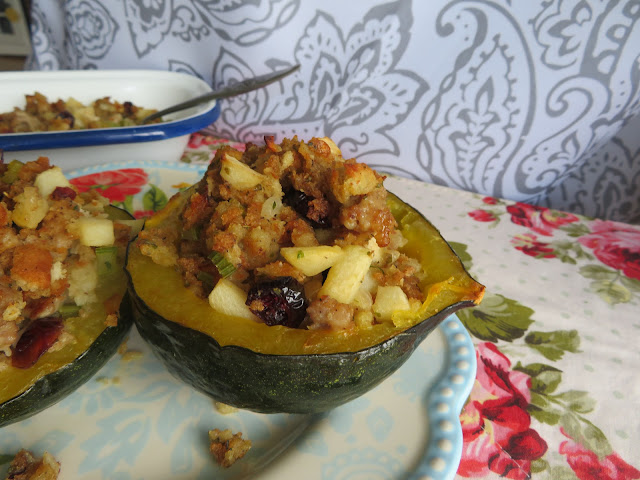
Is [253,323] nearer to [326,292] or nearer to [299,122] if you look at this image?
[326,292]

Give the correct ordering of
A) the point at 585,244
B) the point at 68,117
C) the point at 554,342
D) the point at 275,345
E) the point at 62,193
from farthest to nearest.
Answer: the point at 68,117 < the point at 585,244 < the point at 554,342 < the point at 62,193 < the point at 275,345

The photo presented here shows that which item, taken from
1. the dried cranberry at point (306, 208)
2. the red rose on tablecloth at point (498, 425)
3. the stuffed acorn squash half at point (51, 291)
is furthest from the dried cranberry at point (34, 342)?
the red rose on tablecloth at point (498, 425)

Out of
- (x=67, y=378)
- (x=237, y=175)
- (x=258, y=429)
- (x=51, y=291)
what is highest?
(x=237, y=175)

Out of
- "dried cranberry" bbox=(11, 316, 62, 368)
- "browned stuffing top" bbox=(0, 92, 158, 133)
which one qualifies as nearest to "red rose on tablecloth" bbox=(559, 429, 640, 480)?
"dried cranberry" bbox=(11, 316, 62, 368)

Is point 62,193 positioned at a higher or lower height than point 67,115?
higher

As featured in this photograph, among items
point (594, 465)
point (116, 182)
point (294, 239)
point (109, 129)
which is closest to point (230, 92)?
point (109, 129)

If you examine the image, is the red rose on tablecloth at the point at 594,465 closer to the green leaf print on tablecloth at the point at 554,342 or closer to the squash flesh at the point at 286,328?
the green leaf print on tablecloth at the point at 554,342

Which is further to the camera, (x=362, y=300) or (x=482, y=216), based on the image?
(x=482, y=216)

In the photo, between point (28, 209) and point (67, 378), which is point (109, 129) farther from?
point (67, 378)
